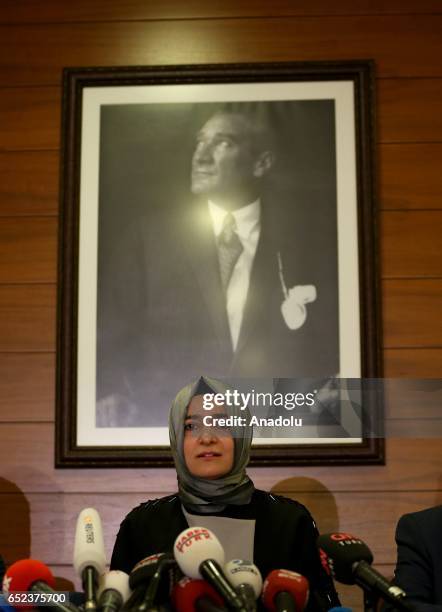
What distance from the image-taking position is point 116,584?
1349 mm

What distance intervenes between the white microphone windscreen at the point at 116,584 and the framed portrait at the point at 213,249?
1.27 meters

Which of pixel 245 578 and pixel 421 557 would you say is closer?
pixel 245 578

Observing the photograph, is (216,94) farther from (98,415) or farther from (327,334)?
(98,415)

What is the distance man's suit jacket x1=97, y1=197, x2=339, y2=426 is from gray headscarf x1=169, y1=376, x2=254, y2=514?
1.38ft

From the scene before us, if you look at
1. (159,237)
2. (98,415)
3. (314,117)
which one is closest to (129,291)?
(159,237)

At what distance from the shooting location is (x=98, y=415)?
269 centimetres

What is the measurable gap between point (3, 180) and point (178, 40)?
73 cm

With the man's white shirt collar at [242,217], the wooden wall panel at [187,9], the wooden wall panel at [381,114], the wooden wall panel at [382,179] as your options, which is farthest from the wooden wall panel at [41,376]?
the wooden wall panel at [187,9]

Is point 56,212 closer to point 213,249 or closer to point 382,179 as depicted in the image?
point 213,249

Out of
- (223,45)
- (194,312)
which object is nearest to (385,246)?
(194,312)

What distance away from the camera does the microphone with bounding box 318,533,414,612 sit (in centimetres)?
125

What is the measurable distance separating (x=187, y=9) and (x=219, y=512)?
1.67 metres

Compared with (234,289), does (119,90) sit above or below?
above

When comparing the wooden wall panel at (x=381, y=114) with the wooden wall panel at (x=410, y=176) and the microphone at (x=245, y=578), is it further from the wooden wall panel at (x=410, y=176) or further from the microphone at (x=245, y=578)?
the microphone at (x=245, y=578)
